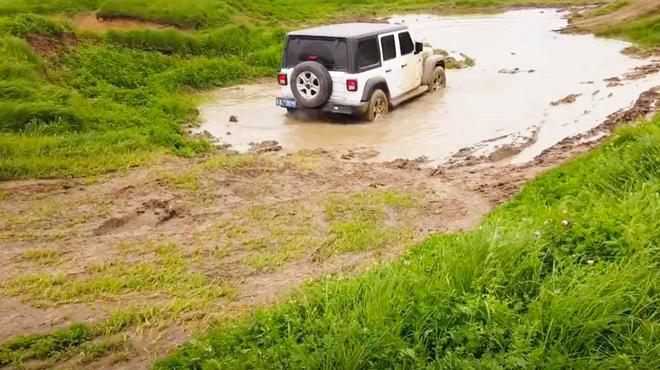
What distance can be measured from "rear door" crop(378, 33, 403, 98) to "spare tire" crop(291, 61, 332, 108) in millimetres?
1428

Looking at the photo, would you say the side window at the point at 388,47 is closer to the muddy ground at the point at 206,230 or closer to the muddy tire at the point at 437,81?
the muddy tire at the point at 437,81

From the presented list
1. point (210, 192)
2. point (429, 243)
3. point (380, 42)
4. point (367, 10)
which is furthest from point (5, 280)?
point (367, 10)

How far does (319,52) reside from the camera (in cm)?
1236

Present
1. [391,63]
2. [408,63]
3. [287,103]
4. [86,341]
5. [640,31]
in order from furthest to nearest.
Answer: [640,31]
[408,63]
[391,63]
[287,103]
[86,341]

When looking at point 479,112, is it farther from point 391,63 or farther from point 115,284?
point 115,284

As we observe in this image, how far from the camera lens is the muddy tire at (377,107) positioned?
1266 centimetres

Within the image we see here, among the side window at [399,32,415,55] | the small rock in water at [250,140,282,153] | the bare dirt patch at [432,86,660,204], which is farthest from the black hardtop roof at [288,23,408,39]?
the bare dirt patch at [432,86,660,204]

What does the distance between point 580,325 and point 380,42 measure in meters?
9.26

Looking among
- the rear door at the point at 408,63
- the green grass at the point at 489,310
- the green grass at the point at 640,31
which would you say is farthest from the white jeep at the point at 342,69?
the green grass at the point at 640,31

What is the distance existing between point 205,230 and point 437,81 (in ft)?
31.7

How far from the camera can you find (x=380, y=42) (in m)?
12.8

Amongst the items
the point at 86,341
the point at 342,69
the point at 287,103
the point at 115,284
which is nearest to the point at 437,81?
the point at 342,69

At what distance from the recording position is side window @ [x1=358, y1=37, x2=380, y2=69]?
1227 cm

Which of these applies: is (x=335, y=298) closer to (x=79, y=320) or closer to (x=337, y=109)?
(x=79, y=320)
